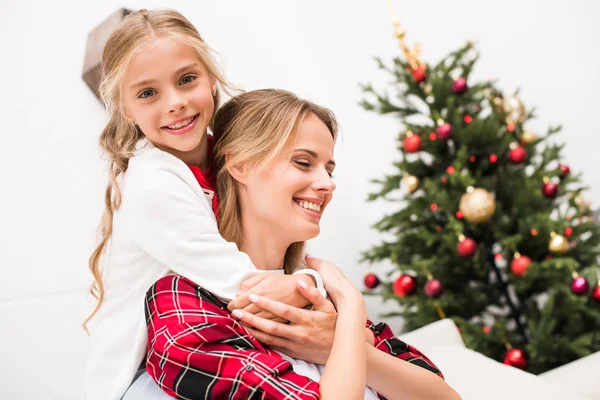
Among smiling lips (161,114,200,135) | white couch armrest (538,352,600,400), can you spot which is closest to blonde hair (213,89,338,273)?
smiling lips (161,114,200,135)

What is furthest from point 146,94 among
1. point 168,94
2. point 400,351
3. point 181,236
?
point 400,351

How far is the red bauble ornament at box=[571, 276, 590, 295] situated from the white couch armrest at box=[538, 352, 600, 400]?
461 mm

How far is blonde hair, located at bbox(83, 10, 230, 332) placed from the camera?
1229 millimetres

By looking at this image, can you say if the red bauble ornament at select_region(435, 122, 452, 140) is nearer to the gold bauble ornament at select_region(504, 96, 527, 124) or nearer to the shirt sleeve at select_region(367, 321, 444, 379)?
the gold bauble ornament at select_region(504, 96, 527, 124)

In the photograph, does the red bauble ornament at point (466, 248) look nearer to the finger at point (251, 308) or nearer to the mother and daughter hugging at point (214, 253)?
the mother and daughter hugging at point (214, 253)

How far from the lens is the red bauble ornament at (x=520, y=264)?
2.19 metres

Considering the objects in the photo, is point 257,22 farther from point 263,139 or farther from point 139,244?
point 139,244

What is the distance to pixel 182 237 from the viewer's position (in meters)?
1.09

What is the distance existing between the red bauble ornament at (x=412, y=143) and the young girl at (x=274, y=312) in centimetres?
114

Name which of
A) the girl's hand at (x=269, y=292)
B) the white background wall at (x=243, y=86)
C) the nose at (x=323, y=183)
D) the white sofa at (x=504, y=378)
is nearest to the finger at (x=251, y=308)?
the girl's hand at (x=269, y=292)

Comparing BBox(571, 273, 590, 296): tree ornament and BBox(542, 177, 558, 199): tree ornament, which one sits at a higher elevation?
BBox(542, 177, 558, 199): tree ornament

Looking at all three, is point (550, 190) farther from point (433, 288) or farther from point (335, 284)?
point (335, 284)

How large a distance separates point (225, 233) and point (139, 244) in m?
0.22

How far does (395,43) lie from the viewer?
3.48 metres
